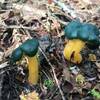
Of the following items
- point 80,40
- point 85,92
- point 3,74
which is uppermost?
point 80,40

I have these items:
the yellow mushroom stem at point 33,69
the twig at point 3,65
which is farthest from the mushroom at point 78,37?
the twig at point 3,65

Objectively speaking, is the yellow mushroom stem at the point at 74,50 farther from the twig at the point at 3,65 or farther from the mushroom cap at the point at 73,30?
the twig at the point at 3,65

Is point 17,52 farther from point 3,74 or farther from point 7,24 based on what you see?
point 7,24

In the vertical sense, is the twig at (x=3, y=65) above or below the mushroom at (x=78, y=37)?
below

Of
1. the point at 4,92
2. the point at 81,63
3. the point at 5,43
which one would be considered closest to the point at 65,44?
the point at 81,63

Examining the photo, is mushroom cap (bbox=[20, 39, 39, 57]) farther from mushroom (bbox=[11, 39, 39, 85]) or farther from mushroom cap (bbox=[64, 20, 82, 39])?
Answer: mushroom cap (bbox=[64, 20, 82, 39])

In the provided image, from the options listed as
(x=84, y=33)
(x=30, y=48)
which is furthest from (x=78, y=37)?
(x=30, y=48)

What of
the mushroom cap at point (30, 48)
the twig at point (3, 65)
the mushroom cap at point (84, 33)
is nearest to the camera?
the mushroom cap at point (30, 48)
